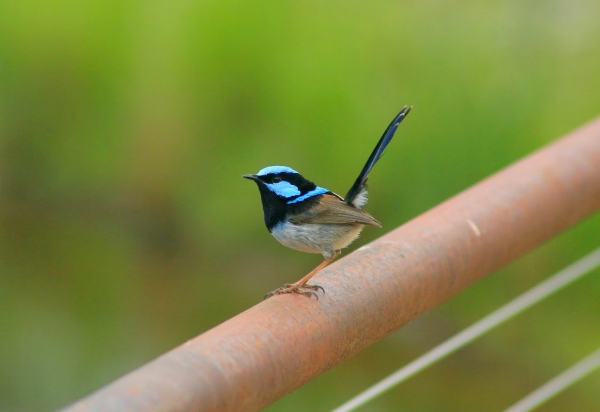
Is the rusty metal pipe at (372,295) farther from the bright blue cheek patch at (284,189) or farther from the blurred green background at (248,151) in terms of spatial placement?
the blurred green background at (248,151)

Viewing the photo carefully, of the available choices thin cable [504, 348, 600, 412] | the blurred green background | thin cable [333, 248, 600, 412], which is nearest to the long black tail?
thin cable [333, 248, 600, 412]

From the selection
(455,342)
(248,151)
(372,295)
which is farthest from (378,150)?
(248,151)

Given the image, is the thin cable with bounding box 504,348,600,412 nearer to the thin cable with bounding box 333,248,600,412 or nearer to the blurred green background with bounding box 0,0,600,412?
the thin cable with bounding box 333,248,600,412

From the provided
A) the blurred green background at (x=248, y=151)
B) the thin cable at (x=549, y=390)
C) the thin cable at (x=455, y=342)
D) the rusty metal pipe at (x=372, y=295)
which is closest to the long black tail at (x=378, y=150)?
the rusty metal pipe at (x=372, y=295)

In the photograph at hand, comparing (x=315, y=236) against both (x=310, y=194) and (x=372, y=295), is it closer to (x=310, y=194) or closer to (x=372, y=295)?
(x=310, y=194)

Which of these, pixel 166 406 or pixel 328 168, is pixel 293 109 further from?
pixel 166 406

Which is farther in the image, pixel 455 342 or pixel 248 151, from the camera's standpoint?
pixel 248 151

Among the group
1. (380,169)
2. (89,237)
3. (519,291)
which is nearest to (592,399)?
(519,291)
